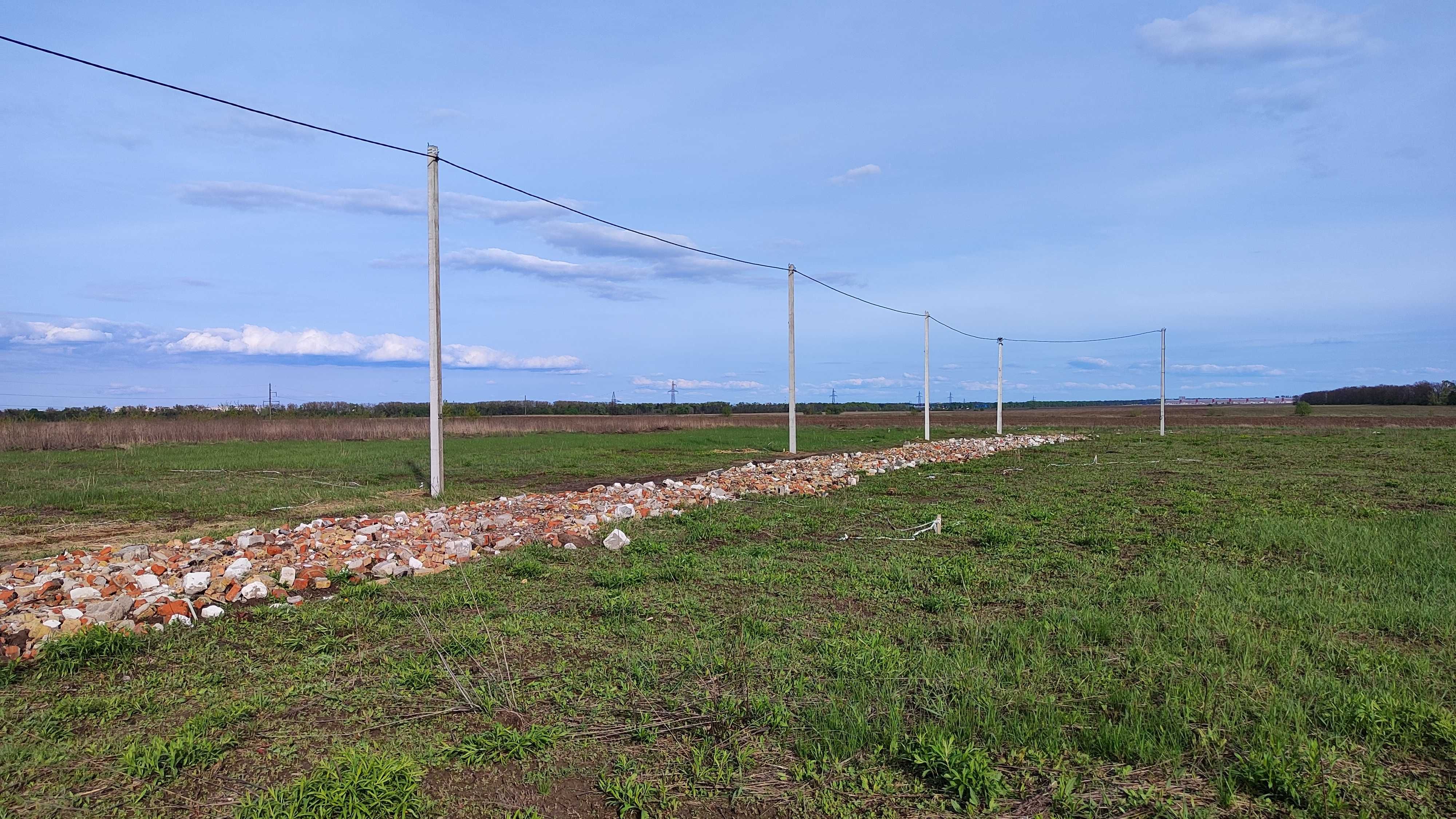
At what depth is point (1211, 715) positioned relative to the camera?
3875 mm

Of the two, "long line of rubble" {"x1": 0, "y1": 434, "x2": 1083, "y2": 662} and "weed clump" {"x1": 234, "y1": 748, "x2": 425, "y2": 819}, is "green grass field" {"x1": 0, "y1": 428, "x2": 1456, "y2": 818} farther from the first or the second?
"long line of rubble" {"x1": 0, "y1": 434, "x2": 1083, "y2": 662}

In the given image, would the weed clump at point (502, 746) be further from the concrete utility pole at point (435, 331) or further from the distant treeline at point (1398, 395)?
the distant treeline at point (1398, 395)

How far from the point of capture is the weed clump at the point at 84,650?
4840 mm

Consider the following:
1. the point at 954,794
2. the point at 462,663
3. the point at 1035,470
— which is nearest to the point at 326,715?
the point at 462,663

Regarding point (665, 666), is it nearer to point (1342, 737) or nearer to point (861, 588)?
point (861, 588)

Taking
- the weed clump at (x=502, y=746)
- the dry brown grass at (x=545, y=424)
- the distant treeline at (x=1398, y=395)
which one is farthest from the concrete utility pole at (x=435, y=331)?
the distant treeline at (x=1398, y=395)

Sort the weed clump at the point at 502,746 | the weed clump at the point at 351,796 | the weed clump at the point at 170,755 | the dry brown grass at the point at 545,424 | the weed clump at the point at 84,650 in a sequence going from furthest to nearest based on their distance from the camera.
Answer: the dry brown grass at the point at 545,424
the weed clump at the point at 84,650
the weed clump at the point at 502,746
the weed clump at the point at 170,755
the weed clump at the point at 351,796

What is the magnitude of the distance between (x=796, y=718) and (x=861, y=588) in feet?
9.19

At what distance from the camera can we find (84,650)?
495cm

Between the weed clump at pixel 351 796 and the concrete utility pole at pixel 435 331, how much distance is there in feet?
35.0

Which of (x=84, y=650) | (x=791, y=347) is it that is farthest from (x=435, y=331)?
(x=791, y=347)

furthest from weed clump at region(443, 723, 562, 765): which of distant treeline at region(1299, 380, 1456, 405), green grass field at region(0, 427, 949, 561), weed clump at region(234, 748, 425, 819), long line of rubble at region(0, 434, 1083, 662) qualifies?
distant treeline at region(1299, 380, 1456, 405)

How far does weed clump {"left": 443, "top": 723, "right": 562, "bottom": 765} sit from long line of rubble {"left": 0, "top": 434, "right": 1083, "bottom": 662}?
340 centimetres

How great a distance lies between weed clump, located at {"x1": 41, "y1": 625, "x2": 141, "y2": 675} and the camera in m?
4.84
